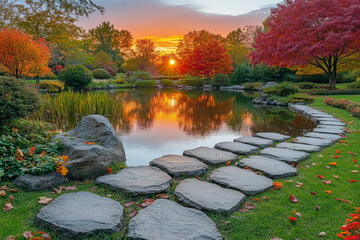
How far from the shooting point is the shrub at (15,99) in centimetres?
297

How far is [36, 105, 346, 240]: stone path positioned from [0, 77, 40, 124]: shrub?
1.69 meters

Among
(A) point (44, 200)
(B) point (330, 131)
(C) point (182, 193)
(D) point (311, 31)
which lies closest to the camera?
(A) point (44, 200)

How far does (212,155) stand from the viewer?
3.25 meters

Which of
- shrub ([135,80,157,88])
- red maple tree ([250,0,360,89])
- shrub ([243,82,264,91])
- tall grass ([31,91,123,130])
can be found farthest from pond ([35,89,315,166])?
shrub ([135,80,157,88])

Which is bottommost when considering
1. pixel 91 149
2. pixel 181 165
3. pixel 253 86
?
pixel 181 165

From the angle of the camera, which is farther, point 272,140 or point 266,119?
point 266,119

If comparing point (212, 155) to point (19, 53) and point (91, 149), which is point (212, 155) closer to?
point (91, 149)

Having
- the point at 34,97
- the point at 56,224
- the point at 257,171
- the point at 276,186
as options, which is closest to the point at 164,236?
the point at 56,224

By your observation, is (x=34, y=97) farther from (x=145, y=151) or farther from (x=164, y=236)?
(x=164, y=236)

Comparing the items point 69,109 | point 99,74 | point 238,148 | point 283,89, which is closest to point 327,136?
point 238,148

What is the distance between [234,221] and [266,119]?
572 cm

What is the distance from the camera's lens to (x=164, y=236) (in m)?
1.51

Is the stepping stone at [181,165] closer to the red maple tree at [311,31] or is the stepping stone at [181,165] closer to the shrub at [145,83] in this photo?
the red maple tree at [311,31]

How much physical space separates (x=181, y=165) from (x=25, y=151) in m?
1.83
